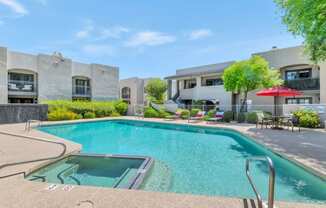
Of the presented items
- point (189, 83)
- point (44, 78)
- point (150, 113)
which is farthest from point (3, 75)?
point (189, 83)

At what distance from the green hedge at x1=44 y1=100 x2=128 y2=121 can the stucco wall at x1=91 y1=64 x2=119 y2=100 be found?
701 cm

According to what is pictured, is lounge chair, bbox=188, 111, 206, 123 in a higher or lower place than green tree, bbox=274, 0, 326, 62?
lower

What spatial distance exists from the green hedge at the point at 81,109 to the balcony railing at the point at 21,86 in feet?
22.4

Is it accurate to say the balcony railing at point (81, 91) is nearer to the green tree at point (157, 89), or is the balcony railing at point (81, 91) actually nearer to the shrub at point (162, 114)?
the green tree at point (157, 89)

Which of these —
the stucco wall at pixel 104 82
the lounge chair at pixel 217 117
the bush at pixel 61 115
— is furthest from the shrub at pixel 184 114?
the stucco wall at pixel 104 82

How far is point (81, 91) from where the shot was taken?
91.8 feet

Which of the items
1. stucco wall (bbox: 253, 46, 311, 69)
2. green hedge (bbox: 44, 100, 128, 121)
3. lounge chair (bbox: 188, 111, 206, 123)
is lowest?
lounge chair (bbox: 188, 111, 206, 123)

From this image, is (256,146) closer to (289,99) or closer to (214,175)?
(214,175)

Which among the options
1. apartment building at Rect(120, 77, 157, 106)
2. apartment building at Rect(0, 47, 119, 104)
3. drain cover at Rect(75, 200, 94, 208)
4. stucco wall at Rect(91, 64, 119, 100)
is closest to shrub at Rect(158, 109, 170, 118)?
stucco wall at Rect(91, 64, 119, 100)

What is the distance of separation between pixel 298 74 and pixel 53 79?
27846mm

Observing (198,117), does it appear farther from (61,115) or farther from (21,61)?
(21,61)

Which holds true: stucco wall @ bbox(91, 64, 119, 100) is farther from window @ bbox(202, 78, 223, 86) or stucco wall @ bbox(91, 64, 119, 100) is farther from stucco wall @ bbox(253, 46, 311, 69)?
stucco wall @ bbox(253, 46, 311, 69)

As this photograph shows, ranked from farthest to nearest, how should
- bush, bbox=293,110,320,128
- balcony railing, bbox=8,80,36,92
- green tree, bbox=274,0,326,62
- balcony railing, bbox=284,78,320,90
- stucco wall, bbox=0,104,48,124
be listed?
balcony railing, bbox=8,80,36,92 < balcony railing, bbox=284,78,320,90 < stucco wall, bbox=0,104,48,124 < bush, bbox=293,110,320,128 < green tree, bbox=274,0,326,62

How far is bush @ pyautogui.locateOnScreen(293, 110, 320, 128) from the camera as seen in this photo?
12.2m
